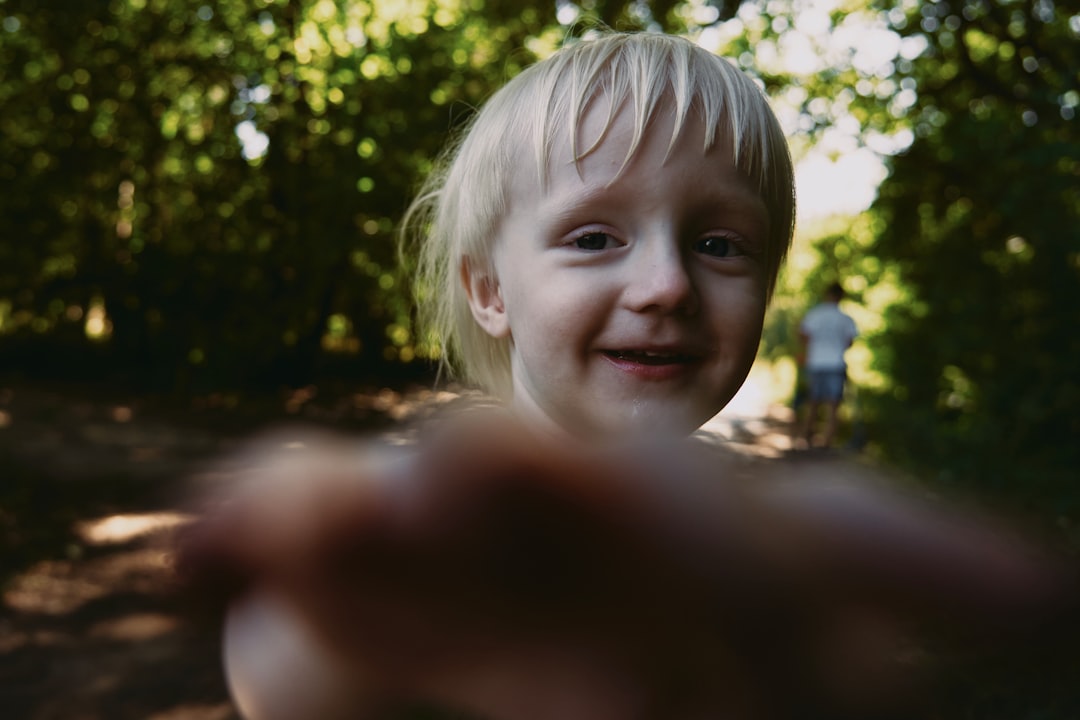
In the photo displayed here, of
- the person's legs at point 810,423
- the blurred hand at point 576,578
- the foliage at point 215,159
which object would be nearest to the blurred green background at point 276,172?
the foliage at point 215,159

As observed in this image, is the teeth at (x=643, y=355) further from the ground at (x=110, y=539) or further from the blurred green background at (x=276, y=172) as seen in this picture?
the blurred green background at (x=276, y=172)

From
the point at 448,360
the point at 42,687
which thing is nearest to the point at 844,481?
the point at 448,360

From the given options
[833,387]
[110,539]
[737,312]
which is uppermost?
[737,312]

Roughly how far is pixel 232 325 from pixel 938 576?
7263mm

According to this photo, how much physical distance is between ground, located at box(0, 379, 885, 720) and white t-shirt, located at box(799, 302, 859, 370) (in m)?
1.07

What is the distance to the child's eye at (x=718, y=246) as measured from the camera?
3.22ft

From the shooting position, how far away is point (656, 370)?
95 centimetres

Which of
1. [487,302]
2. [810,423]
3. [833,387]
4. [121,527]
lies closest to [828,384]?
[833,387]

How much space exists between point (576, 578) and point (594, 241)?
0.38 metres

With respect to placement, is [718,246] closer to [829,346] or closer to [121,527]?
[121,527]

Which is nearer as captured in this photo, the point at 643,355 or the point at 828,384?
the point at 643,355

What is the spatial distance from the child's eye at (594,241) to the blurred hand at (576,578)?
0.23 metres

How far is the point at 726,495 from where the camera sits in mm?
1065

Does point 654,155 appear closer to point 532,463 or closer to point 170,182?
point 532,463
